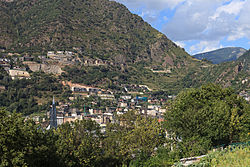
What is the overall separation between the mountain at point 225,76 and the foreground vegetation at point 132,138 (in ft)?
302

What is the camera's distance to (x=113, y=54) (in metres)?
Answer: 171

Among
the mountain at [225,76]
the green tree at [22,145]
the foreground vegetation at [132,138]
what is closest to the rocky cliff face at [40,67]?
the mountain at [225,76]

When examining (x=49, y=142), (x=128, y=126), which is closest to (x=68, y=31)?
(x=128, y=126)

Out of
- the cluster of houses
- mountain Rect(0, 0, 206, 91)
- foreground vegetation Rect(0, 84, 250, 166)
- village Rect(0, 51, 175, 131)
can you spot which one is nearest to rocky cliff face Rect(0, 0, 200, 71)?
mountain Rect(0, 0, 206, 91)

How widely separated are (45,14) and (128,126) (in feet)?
516

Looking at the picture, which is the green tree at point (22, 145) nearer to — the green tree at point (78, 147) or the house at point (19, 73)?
the green tree at point (78, 147)

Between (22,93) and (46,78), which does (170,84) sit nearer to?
(46,78)

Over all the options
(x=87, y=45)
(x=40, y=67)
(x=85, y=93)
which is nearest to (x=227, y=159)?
(x=85, y=93)

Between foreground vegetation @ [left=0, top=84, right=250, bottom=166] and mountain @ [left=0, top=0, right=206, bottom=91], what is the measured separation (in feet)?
309

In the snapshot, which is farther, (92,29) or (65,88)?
(92,29)

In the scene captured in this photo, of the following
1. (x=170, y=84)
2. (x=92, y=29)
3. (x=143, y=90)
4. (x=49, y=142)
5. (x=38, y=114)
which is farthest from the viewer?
(x=92, y=29)

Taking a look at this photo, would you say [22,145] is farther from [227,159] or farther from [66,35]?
[66,35]

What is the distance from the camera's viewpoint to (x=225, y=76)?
141125mm

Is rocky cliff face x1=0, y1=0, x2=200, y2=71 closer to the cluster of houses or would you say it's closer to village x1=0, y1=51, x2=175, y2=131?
village x1=0, y1=51, x2=175, y2=131
